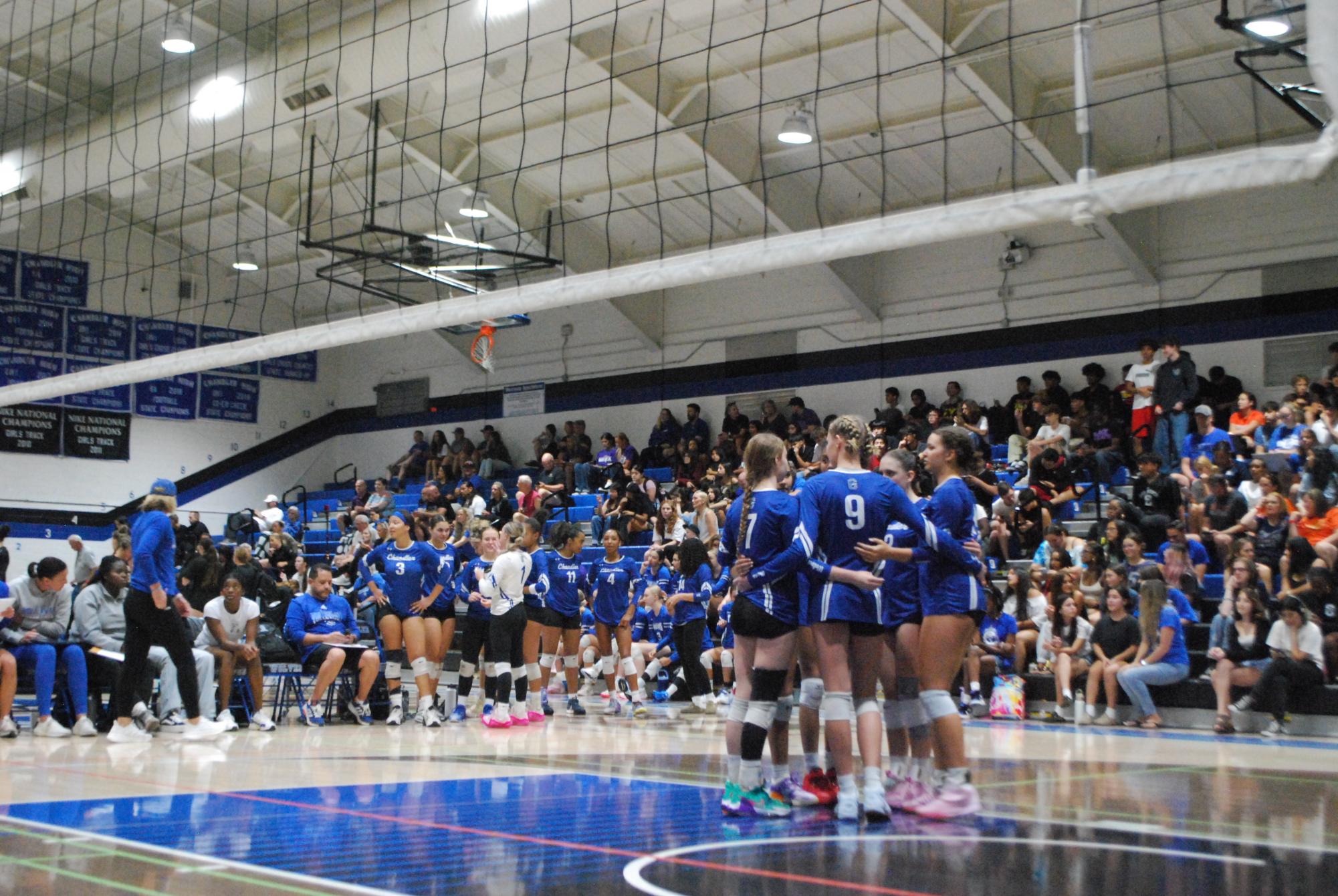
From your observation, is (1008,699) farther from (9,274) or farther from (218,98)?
(9,274)

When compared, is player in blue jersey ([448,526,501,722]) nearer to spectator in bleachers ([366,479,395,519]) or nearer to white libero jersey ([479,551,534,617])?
white libero jersey ([479,551,534,617])

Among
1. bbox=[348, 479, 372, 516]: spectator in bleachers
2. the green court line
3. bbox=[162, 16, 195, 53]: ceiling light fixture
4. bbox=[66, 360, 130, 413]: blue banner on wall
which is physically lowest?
the green court line

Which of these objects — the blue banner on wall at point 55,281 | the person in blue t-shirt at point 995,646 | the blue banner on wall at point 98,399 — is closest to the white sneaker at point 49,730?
the person in blue t-shirt at point 995,646

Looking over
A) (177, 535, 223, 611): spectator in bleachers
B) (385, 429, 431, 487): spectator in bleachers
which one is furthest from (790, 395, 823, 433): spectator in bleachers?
(177, 535, 223, 611): spectator in bleachers

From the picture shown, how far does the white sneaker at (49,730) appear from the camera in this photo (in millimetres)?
9008

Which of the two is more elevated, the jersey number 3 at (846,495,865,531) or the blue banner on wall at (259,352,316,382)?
the blue banner on wall at (259,352,316,382)

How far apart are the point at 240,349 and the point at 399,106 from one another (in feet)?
32.9

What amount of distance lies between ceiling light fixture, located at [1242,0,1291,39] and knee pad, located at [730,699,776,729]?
653 cm

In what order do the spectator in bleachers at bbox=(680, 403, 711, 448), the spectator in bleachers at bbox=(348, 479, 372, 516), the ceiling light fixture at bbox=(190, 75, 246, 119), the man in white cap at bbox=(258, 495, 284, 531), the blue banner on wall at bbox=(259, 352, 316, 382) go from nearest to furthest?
the ceiling light fixture at bbox=(190, 75, 246, 119) < the spectator in bleachers at bbox=(680, 403, 711, 448) < the man in white cap at bbox=(258, 495, 284, 531) < the spectator in bleachers at bbox=(348, 479, 372, 516) < the blue banner on wall at bbox=(259, 352, 316, 382)

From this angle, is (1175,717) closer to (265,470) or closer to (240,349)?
(240,349)

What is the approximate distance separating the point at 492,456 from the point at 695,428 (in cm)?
433

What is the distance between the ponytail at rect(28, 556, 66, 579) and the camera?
30.2 ft

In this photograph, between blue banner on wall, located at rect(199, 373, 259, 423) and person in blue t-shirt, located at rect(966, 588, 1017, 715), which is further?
blue banner on wall, located at rect(199, 373, 259, 423)

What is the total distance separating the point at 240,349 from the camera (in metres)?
9.29
